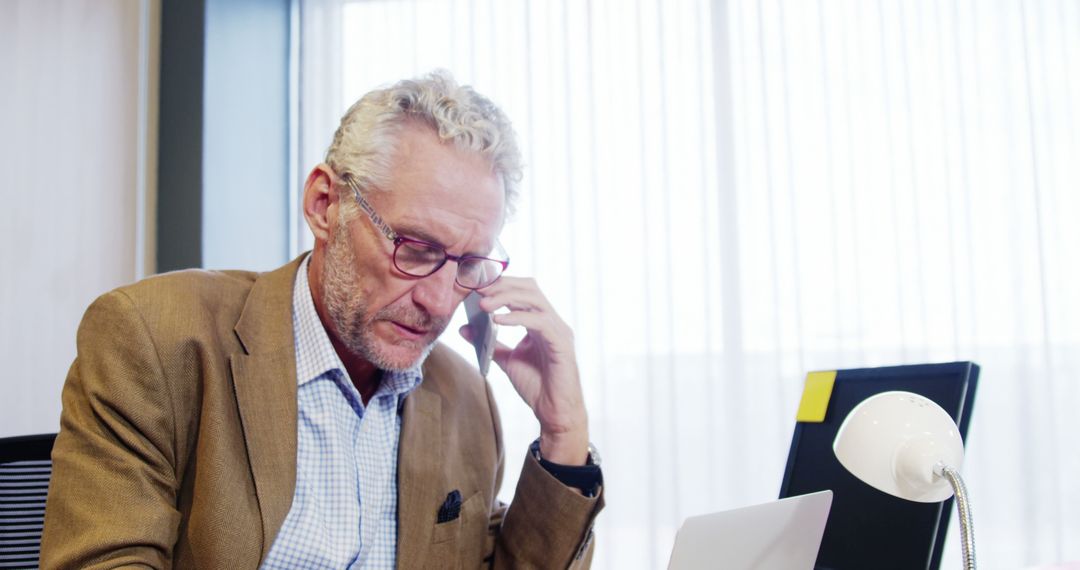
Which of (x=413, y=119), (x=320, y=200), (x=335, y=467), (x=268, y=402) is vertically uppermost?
(x=413, y=119)

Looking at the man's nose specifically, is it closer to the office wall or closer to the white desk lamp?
the white desk lamp

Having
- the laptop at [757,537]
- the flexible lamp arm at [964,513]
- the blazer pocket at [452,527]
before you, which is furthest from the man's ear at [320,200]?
the flexible lamp arm at [964,513]

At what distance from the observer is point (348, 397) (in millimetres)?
1236

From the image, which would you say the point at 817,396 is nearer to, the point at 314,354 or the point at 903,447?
the point at 903,447

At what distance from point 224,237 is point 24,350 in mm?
712

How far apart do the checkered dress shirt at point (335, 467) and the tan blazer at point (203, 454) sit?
4 cm

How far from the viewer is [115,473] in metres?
0.98

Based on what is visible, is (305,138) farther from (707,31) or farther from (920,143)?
(920,143)

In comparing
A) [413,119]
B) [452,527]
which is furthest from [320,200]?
[452,527]

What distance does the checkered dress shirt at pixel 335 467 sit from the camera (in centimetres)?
112

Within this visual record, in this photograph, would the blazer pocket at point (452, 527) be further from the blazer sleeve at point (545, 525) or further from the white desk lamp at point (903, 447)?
the white desk lamp at point (903, 447)

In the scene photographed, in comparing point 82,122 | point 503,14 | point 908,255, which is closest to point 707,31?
point 503,14

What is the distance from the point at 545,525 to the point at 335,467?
0.33 m

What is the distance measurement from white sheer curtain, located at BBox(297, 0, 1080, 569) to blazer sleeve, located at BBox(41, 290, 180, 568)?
1.83 metres
